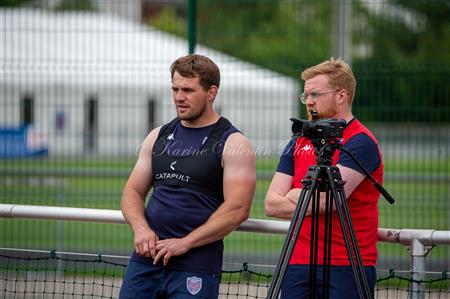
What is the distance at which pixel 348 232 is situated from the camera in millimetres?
4848

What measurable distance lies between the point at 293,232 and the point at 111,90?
8.21m

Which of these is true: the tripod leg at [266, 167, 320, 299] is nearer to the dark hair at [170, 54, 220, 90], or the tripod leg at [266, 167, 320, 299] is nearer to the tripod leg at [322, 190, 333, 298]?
the tripod leg at [322, 190, 333, 298]

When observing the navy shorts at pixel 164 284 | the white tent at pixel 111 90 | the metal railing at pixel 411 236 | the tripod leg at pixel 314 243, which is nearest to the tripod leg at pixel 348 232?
the tripod leg at pixel 314 243

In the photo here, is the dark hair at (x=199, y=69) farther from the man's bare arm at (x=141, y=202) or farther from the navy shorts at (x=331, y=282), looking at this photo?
the navy shorts at (x=331, y=282)

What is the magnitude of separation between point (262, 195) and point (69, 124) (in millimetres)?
3176

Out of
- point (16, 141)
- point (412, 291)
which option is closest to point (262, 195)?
point (16, 141)

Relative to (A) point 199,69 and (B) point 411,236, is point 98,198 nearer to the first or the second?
(A) point 199,69

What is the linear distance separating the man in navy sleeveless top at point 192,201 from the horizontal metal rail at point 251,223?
22 cm

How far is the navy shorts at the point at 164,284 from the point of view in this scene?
206 inches

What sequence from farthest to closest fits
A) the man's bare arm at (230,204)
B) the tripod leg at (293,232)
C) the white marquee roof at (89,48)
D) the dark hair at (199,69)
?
the white marquee roof at (89,48) < the dark hair at (199,69) < the man's bare arm at (230,204) < the tripod leg at (293,232)

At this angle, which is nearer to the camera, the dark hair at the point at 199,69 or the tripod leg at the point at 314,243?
the tripod leg at the point at 314,243

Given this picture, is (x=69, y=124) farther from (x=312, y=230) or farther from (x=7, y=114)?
(x=312, y=230)

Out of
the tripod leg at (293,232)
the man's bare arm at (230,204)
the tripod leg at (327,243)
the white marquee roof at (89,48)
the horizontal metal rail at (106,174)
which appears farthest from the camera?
the horizontal metal rail at (106,174)

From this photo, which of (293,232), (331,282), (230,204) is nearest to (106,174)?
(230,204)
